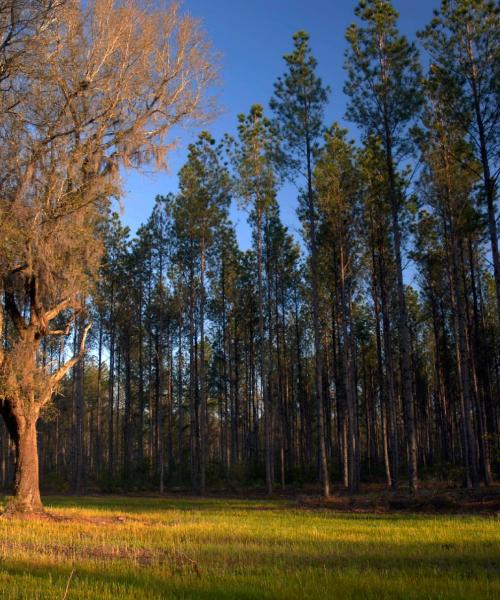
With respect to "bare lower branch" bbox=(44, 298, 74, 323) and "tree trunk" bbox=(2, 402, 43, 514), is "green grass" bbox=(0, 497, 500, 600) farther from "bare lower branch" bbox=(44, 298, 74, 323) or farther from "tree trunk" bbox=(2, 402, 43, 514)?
"bare lower branch" bbox=(44, 298, 74, 323)

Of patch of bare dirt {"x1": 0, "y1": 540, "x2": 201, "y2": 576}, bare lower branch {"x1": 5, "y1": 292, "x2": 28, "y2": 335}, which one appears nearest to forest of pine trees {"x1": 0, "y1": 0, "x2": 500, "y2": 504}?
bare lower branch {"x1": 5, "y1": 292, "x2": 28, "y2": 335}

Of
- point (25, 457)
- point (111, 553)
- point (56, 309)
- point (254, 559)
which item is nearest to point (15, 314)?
point (56, 309)

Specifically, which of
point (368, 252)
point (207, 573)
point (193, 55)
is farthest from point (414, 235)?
point (207, 573)

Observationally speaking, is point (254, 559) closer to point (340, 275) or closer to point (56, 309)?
point (56, 309)

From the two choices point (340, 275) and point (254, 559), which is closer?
point (254, 559)

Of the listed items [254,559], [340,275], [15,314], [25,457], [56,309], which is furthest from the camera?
[340,275]

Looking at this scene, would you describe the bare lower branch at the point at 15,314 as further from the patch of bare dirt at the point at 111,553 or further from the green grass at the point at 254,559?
the patch of bare dirt at the point at 111,553

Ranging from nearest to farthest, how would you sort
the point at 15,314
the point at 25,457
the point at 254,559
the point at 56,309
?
the point at 254,559
the point at 25,457
the point at 15,314
the point at 56,309

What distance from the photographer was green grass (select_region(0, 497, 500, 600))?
239 inches

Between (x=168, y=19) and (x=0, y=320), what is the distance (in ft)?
35.7

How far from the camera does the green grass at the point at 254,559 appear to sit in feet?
19.9

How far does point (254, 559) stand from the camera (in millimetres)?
8352

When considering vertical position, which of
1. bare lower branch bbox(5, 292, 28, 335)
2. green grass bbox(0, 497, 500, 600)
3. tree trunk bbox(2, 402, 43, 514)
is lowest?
green grass bbox(0, 497, 500, 600)

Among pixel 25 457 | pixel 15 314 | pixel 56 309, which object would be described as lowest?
pixel 25 457
